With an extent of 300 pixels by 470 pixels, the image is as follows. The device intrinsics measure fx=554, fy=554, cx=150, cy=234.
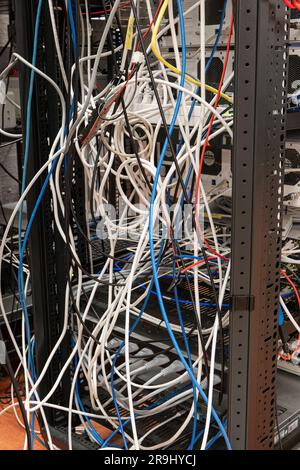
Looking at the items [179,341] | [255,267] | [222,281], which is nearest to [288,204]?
[222,281]

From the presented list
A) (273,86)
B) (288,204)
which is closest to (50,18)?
(273,86)

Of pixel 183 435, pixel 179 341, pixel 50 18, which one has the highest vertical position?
pixel 50 18

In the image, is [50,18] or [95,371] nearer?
[50,18]

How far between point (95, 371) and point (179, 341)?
0.26 metres

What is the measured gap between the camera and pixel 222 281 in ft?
4.42

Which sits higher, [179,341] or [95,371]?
[179,341]

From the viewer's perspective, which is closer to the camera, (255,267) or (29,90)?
(255,267)

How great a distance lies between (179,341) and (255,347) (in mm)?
392

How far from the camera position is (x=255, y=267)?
1.02 meters
